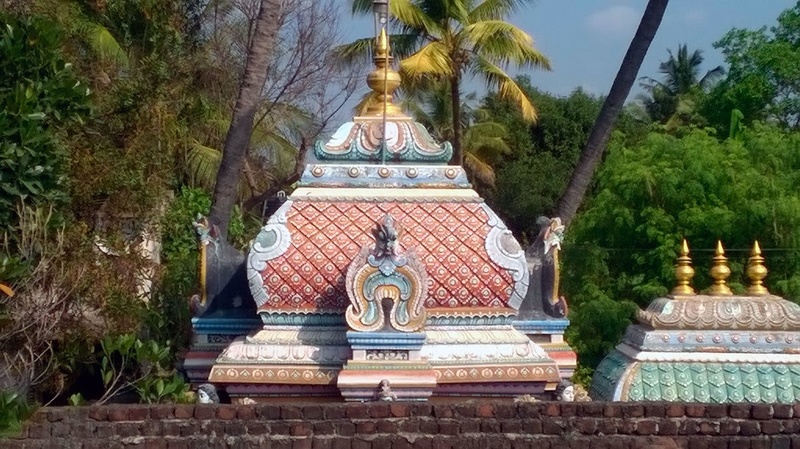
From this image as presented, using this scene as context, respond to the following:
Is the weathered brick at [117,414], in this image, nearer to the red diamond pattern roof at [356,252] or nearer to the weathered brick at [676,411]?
the red diamond pattern roof at [356,252]

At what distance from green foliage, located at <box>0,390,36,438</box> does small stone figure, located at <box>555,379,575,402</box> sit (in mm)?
3054

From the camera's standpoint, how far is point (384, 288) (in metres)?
6.81

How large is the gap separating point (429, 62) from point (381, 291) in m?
12.9

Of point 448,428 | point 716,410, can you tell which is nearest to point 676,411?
point 716,410

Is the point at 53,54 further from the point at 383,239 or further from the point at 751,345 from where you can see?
the point at 751,345

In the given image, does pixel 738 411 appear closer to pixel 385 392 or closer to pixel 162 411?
pixel 385 392

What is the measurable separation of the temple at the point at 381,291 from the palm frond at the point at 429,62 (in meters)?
11.0

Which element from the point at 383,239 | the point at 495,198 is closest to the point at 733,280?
the point at 383,239

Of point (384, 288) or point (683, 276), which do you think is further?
point (683, 276)

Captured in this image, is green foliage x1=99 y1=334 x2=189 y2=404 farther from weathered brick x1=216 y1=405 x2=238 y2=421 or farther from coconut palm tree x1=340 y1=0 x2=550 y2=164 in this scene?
coconut palm tree x1=340 y1=0 x2=550 y2=164

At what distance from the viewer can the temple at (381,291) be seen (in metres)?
6.85

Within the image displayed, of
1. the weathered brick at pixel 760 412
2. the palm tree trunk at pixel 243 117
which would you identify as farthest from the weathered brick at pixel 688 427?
the palm tree trunk at pixel 243 117

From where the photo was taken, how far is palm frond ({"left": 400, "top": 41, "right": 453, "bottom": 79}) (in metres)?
19.0

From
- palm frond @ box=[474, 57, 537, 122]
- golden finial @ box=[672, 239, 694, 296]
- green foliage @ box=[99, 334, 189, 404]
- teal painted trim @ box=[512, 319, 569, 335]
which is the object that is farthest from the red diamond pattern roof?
palm frond @ box=[474, 57, 537, 122]
